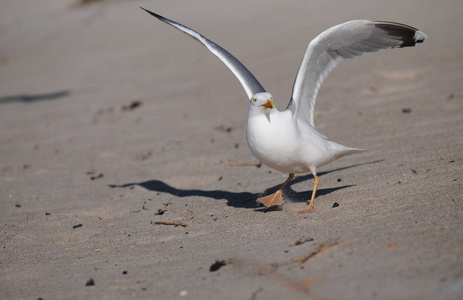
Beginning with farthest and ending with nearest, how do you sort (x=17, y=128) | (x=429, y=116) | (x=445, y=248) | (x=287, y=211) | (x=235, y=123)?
(x=17, y=128) → (x=235, y=123) → (x=429, y=116) → (x=287, y=211) → (x=445, y=248)

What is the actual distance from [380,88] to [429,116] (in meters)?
1.65

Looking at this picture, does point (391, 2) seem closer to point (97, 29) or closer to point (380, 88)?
point (380, 88)

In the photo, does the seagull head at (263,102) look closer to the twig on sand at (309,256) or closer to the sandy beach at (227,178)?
the sandy beach at (227,178)

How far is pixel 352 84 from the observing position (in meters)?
8.62

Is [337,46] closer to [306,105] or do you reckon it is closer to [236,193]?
[306,105]

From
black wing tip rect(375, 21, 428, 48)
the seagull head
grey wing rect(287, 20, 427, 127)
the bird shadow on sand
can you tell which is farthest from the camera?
the bird shadow on sand

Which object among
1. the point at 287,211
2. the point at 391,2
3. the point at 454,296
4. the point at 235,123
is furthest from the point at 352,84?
the point at 454,296

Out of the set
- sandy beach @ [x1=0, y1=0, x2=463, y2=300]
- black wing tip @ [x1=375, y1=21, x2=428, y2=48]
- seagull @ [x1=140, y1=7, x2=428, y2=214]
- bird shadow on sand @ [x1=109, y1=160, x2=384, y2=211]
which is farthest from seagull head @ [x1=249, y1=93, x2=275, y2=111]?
black wing tip @ [x1=375, y1=21, x2=428, y2=48]

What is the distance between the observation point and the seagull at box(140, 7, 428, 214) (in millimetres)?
4316

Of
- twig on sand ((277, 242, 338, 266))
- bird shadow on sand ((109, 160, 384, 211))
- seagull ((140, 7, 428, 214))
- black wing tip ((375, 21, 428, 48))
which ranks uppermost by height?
black wing tip ((375, 21, 428, 48))

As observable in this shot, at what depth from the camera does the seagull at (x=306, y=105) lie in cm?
432

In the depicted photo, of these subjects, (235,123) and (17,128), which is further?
(17,128)

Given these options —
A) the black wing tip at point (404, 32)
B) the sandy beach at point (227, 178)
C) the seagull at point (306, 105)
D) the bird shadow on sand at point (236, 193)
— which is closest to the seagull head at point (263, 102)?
the seagull at point (306, 105)

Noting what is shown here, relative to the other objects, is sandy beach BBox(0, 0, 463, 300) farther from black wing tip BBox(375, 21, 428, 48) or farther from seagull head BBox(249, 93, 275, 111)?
black wing tip BBox(375, 21, 428, 48)
